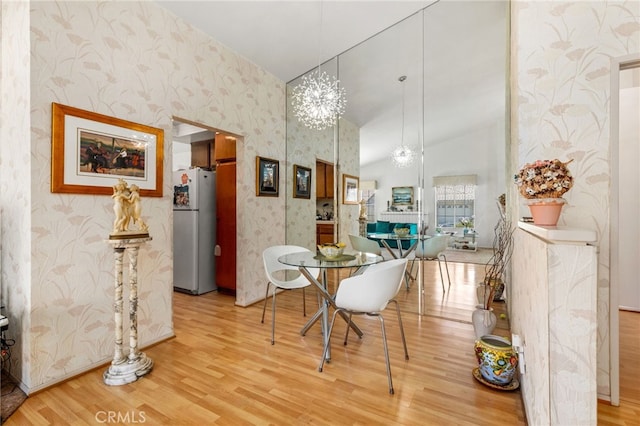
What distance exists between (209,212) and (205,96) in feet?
5.63

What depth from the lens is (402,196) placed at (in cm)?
340

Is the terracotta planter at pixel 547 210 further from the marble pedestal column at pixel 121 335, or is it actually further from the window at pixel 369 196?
the marble pedestal column at pixel 121 335

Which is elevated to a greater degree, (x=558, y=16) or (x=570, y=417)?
(x=558, y=16)

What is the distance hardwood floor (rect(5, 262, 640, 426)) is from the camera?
165 centimetres

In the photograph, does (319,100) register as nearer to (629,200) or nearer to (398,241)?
(398,241)

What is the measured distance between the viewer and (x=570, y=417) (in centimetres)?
103

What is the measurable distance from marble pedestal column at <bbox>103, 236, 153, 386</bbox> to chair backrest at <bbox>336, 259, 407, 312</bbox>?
145 centimetres

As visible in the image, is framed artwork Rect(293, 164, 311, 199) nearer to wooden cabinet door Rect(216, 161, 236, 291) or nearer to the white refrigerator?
wooden cabinet door Rect(216, 161, 236, 291)

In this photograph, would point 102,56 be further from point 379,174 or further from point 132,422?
point 379,174

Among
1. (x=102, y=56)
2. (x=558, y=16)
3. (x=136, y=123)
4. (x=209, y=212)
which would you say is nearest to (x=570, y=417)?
(x=558, y=16)

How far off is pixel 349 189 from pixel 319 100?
1.13 meters

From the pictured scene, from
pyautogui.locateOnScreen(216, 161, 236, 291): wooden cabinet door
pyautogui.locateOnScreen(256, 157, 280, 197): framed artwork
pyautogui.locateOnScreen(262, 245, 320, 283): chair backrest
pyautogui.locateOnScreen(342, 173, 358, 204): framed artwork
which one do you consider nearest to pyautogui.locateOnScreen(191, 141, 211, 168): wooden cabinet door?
pyautogui.locateOnScreen(216, 161, 236, 291): wooden cabinet door

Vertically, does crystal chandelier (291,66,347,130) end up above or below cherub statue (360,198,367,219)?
above

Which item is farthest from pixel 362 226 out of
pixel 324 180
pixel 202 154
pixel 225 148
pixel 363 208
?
pixel 202 154
